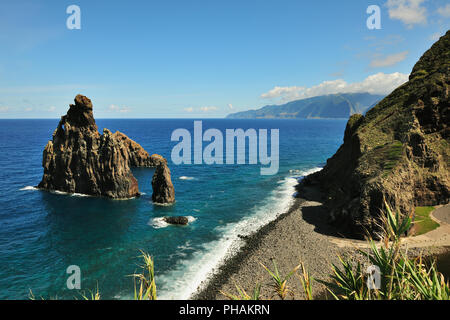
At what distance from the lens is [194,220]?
4928 centimetres

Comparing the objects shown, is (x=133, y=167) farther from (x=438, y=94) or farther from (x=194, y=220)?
(x=438, y=94)

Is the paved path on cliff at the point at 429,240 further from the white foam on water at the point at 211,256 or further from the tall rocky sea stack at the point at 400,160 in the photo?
the white foam on water at the point at 211,256

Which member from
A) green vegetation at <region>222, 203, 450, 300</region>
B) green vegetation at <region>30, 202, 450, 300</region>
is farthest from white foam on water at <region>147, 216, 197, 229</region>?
green vegetation at <region>222, 203, 450, 300</region>

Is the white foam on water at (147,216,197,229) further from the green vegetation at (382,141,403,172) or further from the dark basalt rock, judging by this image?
the green vegetation at (382,141,403,172)

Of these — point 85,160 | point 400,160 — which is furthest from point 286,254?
point 85,160

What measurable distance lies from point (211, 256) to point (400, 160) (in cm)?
3658

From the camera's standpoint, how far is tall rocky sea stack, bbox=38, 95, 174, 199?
6309 cm

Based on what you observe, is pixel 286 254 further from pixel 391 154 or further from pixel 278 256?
pixel 391 154

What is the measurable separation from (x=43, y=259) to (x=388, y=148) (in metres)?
61.8

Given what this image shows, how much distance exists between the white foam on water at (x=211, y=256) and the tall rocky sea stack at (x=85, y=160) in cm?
2711

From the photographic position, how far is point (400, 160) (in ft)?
143

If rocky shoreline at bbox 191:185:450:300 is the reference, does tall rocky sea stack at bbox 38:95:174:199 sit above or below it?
above

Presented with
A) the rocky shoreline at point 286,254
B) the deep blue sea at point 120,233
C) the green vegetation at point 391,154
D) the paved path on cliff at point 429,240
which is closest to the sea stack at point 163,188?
the deep blue sea at point 120,233

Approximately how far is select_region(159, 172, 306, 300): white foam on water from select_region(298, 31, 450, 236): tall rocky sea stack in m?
13.0
